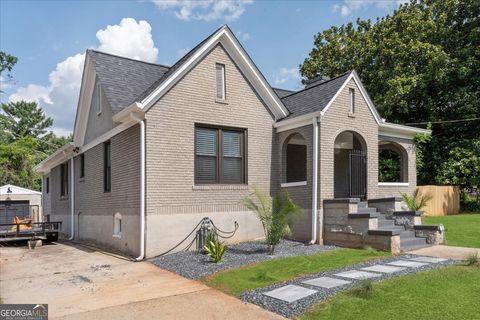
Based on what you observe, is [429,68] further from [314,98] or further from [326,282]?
[326,282]

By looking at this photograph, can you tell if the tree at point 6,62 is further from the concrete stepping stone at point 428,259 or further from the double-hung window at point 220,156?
the concrete stepping stone at point 428,259

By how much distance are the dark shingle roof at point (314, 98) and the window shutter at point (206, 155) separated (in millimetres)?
2787

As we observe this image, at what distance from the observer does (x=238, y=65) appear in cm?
1294

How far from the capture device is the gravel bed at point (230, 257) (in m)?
8.87

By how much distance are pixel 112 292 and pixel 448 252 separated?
317 inches

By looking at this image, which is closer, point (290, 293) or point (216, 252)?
point (290, 293)

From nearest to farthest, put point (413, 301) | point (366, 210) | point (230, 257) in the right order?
point (413, 301) → point (230, 257) → point (366, 210)

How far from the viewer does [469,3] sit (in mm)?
24109

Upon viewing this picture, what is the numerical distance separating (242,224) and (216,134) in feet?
9.76

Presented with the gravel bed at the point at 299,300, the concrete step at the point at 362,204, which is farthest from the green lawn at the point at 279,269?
the concrete step at the point at 362,204

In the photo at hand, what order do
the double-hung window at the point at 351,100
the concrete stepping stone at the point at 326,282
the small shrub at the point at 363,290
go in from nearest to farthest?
the small shrub at the point at 363,290
the concrete stepping stone at the point at 326,282
the double-hung window at the point at 351,100

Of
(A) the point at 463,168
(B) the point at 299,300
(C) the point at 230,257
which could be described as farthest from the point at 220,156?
(A) the point at 463,168

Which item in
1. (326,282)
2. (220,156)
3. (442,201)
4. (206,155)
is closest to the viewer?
(326,282)

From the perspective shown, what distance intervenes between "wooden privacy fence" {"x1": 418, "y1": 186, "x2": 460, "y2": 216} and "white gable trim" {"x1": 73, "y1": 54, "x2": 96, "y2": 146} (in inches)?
622
